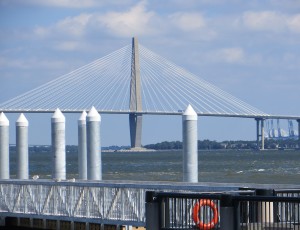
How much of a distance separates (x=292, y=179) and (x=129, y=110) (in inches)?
1261

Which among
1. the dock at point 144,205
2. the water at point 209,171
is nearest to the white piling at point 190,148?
the dock at point 144,205

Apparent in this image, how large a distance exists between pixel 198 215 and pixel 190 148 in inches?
444

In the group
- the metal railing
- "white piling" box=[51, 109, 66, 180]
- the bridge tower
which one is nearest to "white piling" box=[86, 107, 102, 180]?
"white piling" box=[51, 109, 66, 180]

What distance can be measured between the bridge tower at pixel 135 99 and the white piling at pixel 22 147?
61.0 m

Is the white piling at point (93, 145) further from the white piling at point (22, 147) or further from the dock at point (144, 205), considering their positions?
the dock at point (144, 205)

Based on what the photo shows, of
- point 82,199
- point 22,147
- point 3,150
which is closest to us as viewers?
point 82,199

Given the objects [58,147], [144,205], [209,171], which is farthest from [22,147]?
[209,171]

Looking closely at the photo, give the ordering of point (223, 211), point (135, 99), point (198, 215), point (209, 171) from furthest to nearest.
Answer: point (135, 99) → point (209, 171) → point (198, 215) → point (223, 211)

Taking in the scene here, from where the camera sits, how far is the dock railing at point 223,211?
1234 centimetres

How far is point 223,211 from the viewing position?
41.0 feet

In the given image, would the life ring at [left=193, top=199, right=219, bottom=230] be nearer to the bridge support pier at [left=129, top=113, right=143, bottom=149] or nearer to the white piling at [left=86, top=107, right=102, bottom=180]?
the white piling at [left=86, top=107, right=102, bottom=180]

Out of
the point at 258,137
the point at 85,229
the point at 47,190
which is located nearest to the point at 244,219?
the point at 85,229

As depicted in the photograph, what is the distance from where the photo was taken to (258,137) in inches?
4690

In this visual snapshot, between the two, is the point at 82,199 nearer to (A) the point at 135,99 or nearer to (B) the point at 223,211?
(B) the point at 223,211
